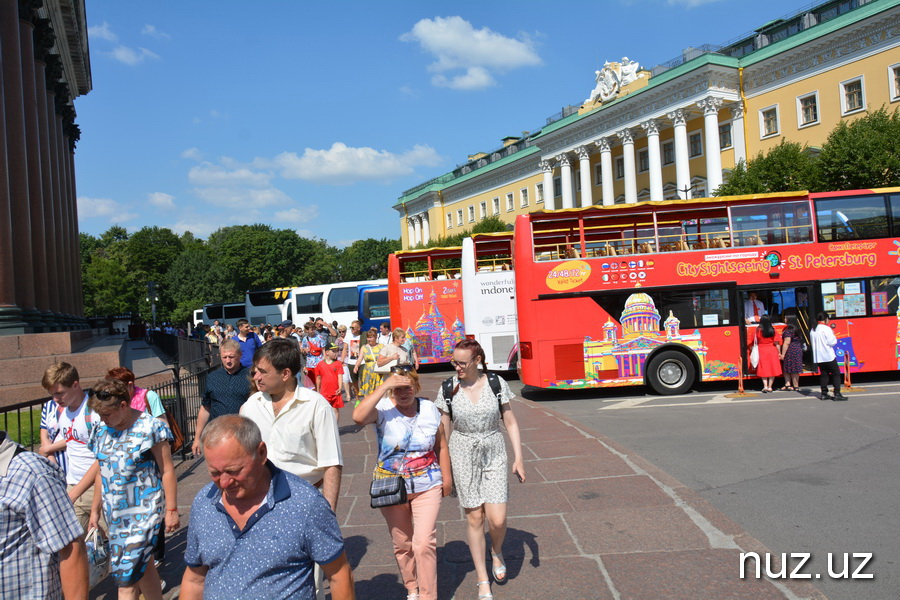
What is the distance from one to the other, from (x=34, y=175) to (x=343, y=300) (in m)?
18.8

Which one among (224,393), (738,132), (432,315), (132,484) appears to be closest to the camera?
(132,484)

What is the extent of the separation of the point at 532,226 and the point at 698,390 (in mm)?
5186

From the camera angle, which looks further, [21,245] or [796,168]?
[796,168]

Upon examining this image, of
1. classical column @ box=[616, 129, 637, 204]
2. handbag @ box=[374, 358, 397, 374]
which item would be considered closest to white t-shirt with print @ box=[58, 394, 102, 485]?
handbag @ box=[374, 358, 397, 374]

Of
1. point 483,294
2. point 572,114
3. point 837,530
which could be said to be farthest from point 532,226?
point 572,114

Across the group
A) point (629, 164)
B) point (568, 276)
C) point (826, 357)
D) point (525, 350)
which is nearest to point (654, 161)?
point (629, 164)

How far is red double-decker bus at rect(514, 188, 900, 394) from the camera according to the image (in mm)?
14148

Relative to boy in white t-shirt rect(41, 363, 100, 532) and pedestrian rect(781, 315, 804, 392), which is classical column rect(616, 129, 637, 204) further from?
boy in white t-shirt rect(41, 363, 100, 532)

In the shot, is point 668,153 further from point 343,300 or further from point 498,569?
point 498,569

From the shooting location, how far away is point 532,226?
14445 mm

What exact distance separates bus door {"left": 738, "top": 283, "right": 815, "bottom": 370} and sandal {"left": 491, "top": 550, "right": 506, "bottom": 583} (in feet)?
36.4

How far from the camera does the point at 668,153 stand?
49.0 m

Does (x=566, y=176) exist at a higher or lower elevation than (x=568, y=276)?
higher

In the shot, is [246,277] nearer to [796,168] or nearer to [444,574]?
[796,168]
